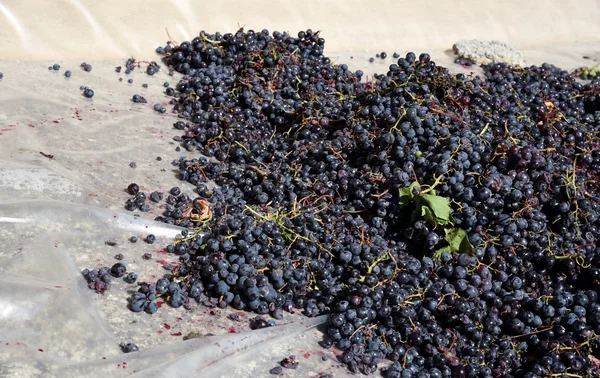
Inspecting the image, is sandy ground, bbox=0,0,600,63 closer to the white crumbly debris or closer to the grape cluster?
the white crumbly debris

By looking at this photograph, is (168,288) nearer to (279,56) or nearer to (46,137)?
(46,137)

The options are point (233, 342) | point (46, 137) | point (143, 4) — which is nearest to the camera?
point (233, 342)

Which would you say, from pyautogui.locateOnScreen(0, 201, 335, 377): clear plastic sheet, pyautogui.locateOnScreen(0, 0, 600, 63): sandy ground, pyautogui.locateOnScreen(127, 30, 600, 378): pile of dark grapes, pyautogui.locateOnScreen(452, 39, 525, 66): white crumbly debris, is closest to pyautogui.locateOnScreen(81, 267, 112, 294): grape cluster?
pyautogui.locateOnScreen(0, 201, 335, 377): clear plastic sheet

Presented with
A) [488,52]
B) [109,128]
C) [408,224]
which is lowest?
[408,224]

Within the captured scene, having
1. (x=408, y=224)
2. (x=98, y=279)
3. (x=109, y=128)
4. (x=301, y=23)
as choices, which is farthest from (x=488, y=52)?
(x=98, y=279)

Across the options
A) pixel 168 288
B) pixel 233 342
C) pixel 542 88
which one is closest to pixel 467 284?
pixel 233 342

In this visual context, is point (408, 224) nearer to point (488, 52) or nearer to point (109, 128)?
point (109, 128)
